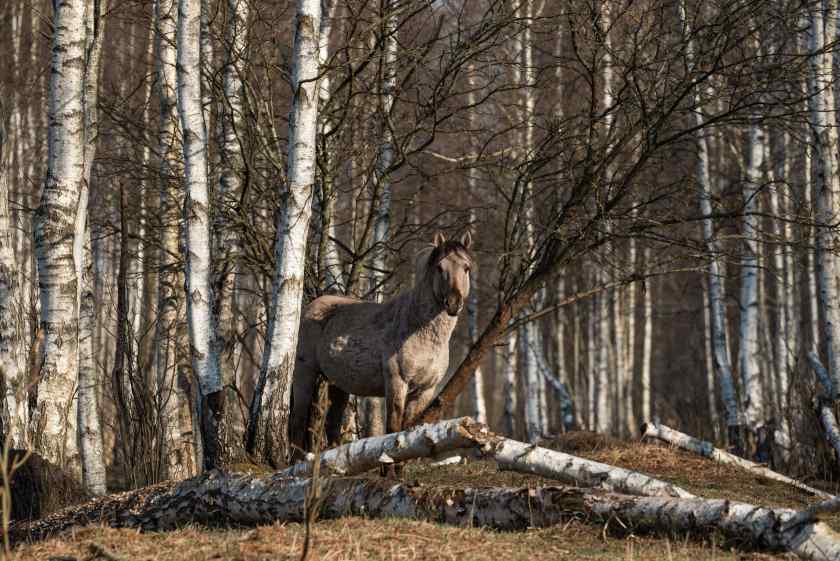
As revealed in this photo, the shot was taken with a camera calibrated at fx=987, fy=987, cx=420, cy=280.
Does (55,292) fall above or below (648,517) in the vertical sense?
above

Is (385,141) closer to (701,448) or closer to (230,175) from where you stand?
(230,175)

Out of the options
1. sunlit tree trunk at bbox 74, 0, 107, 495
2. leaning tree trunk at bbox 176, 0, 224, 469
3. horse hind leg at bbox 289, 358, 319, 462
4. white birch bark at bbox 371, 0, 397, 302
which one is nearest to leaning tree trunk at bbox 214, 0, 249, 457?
horse hind leg at bbox 289, 358, 319, 462

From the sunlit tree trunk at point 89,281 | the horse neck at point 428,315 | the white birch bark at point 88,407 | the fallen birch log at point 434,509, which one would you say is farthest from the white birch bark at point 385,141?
the fallen birch log at point 434,509

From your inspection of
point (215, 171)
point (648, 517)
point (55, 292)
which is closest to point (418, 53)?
point (215, 171)

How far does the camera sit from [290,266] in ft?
27.5

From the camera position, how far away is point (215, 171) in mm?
12320

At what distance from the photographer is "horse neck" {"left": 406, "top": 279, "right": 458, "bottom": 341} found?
920 centimetres

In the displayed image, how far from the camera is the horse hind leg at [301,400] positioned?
10.4 metres

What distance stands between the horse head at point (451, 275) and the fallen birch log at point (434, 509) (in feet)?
8.26

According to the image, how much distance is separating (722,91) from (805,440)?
4232mm

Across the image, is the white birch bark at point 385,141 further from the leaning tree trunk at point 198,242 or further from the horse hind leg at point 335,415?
the leaning tree trunk at point 198,242

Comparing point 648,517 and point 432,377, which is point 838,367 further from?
point 648,517

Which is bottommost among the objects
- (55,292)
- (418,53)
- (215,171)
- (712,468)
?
(712,468)

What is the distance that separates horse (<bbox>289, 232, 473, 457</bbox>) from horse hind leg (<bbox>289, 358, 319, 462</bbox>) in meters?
0.01
